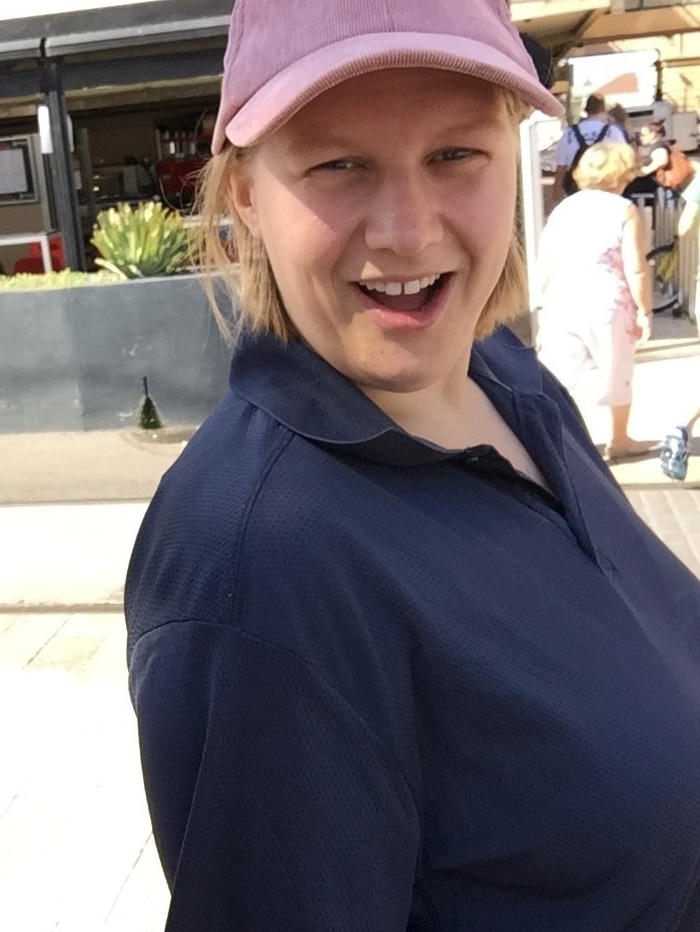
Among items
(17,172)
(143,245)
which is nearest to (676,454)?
(143,245)

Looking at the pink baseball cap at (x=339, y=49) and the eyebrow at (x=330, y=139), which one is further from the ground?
the pink baseball cap at (x=339, y=49)

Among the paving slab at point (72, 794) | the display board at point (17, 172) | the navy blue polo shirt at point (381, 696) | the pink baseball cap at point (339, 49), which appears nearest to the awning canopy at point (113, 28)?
the display board at point (17, 172)

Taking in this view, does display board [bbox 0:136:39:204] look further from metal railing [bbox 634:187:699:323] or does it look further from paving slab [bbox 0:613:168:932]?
paving slab [bbox 0:613:168:932]

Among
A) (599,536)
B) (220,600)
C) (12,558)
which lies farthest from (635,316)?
(220,600)

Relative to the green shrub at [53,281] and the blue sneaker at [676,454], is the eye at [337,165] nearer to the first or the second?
the blue sneaker at [676,454]

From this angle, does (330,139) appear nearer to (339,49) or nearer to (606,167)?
(339,49)

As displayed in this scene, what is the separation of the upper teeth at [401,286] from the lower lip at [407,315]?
1cm

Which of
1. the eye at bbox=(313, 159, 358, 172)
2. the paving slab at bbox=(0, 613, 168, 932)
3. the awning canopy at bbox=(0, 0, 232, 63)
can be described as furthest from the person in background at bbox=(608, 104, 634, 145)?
the eye at bbox=(313, 159, 358, 172)

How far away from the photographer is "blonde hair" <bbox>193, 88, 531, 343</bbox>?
1155 mm

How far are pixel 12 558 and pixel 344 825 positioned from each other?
4.59 m

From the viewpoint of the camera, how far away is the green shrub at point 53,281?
23.0 feet

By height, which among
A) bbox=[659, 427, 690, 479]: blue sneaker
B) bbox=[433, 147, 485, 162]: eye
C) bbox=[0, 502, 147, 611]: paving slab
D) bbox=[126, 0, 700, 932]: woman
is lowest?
bbox=[0, 502, 147, 611]: paving slab

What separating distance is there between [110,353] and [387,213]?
241 inches

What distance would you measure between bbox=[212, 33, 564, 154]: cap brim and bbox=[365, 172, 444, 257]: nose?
0.10 metres
